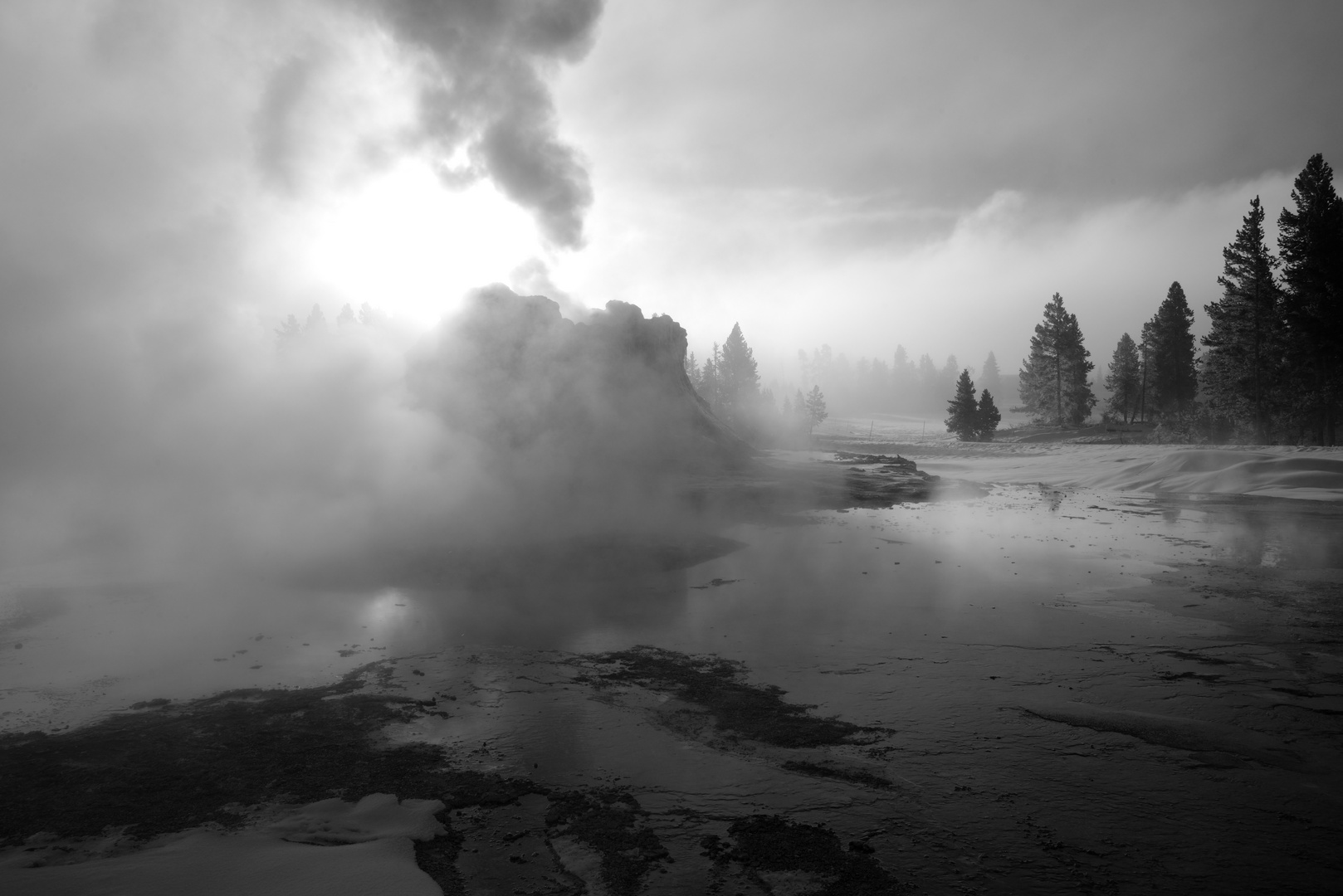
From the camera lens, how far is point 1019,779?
189 inches

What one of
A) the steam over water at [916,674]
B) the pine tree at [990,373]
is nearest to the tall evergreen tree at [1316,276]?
the steam over water at [916,674]

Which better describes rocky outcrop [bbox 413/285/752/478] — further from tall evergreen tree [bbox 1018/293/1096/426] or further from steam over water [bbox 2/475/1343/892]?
tall evergreen tree [bbox 1018/293/1096/426]

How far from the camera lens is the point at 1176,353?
164ft

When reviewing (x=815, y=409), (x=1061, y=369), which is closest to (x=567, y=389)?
(x=1061, y=369)

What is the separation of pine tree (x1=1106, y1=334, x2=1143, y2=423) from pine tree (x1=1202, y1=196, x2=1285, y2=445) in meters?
19.1

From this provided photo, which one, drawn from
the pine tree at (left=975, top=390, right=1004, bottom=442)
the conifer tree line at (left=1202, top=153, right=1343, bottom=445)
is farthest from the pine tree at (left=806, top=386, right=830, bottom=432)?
the conifer tree line at (left=1202, top=153, right=1343, bottom=445)

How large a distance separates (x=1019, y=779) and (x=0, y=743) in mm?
8363

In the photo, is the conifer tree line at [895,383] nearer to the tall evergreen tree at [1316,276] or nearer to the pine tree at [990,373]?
the pine tree at [990,373]

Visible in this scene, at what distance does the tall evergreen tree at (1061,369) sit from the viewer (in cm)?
5166

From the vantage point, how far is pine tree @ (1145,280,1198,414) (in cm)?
5003

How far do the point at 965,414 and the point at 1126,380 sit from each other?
1378 centimetres

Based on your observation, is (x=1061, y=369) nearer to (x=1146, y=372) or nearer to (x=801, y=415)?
(x=1146, y=372)

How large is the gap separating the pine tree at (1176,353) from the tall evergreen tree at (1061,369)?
4684 millimetres

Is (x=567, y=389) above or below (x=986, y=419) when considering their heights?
above
